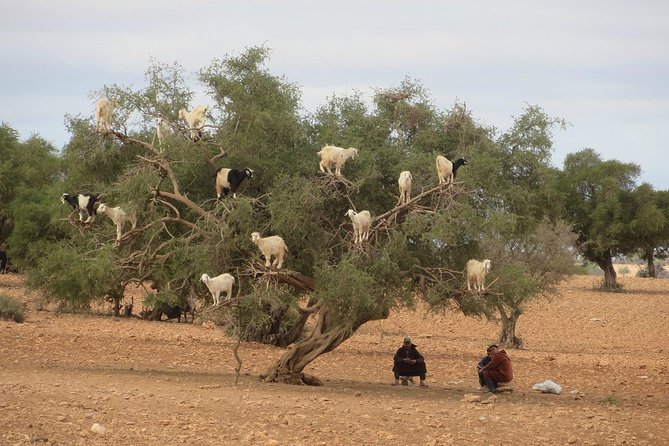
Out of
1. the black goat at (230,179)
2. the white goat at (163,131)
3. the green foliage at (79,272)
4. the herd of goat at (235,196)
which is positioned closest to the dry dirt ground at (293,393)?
the green foliage at (79,272)

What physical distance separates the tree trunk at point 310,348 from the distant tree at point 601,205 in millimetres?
31150

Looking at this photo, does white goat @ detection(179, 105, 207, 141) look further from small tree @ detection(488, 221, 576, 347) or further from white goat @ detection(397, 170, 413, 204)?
small tree @ detection(488, 221, 576, 347)

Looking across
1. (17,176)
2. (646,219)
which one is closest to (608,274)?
(646,219)

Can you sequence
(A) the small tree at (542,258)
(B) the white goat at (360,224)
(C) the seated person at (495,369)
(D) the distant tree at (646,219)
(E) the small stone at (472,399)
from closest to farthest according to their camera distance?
(B) the white goat at (360,224) → (E) the small stone at (472,399) → (C) the seated person at (495,369) → (A) the small tree at (542,258) → (D) the distant tree at (646,219)

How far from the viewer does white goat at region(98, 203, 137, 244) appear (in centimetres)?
1797

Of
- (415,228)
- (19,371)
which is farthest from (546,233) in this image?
(19,371)

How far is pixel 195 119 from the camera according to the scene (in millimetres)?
18359

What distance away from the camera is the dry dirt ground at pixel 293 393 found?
14102mm

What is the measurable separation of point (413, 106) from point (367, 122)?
854 millimetres

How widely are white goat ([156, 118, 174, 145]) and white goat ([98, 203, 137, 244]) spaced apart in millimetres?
1333

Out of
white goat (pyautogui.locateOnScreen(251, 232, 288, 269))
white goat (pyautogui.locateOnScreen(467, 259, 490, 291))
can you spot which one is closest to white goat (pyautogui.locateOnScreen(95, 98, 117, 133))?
white goat (pyautogui.locateOnScreen(251, 232, 288, 269))

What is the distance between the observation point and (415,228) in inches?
695

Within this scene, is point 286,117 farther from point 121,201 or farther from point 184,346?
point 184,346

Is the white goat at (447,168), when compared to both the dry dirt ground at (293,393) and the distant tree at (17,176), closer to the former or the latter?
the dry dirt ground at (293,393)
